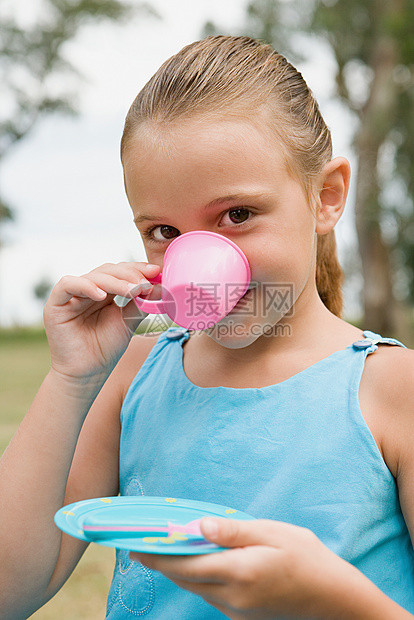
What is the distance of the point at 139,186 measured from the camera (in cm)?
112

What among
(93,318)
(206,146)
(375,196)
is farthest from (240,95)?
(375,196)

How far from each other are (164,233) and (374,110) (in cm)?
756

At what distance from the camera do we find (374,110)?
315 inches

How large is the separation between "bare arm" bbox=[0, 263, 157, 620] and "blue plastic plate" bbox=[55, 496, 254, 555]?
256 mm

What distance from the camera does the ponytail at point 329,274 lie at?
1.45 m

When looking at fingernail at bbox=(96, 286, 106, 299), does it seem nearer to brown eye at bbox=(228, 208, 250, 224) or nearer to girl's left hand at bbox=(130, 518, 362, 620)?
brown eye at bbox=(228, 208, 250, 224)

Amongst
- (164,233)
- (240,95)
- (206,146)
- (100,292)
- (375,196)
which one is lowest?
(100,292)

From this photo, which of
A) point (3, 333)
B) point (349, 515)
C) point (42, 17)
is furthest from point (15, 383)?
point (42, 17)

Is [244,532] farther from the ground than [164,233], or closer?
closer

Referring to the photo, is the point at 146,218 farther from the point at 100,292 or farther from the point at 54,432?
the point at 54,432

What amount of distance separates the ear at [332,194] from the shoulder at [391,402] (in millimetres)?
291

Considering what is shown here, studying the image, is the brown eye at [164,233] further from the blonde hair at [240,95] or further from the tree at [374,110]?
the tree at [374,110]

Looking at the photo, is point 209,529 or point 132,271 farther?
point 132,271

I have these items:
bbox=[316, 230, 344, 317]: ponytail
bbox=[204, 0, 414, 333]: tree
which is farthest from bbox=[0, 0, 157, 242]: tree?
bbox=[316, 230, 344, 317]: ponytail
